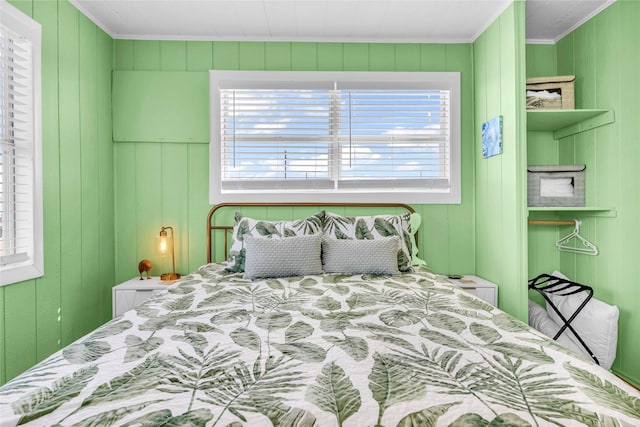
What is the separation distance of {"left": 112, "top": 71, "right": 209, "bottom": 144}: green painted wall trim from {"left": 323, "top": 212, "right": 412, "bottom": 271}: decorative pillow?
1244 millimetres

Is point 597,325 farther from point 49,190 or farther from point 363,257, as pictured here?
point 49,190

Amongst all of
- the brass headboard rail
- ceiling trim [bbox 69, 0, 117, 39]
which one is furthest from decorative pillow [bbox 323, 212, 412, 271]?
ceiling trim [bbox 69, 0, 117, 39]

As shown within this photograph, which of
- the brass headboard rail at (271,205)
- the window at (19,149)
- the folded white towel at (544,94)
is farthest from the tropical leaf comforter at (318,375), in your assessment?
the folded white towel at (544,94)

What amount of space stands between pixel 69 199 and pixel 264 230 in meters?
1.26

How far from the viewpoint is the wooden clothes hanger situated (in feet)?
8.43

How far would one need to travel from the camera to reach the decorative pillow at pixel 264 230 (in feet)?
8.25

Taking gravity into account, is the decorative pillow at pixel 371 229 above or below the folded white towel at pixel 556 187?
below

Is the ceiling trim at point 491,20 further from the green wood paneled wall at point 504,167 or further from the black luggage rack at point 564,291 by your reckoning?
the black luggage rack at point 564,291

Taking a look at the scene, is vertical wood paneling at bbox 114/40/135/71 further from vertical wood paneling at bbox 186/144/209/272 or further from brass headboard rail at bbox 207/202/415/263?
brass headboard rail at bbox 207/202/415/263

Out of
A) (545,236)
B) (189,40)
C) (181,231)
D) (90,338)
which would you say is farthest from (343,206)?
(90,338)

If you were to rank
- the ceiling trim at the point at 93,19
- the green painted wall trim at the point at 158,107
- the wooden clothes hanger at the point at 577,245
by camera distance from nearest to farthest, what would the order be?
the ceiling trim at the point at 93,19 → the wooden clothes hanger at the point at 577,245 → the green painted wall trim at the point at 158,107

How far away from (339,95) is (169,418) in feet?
8.73

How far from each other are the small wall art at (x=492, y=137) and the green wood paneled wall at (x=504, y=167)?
1.5 inches

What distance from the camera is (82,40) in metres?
2.54
